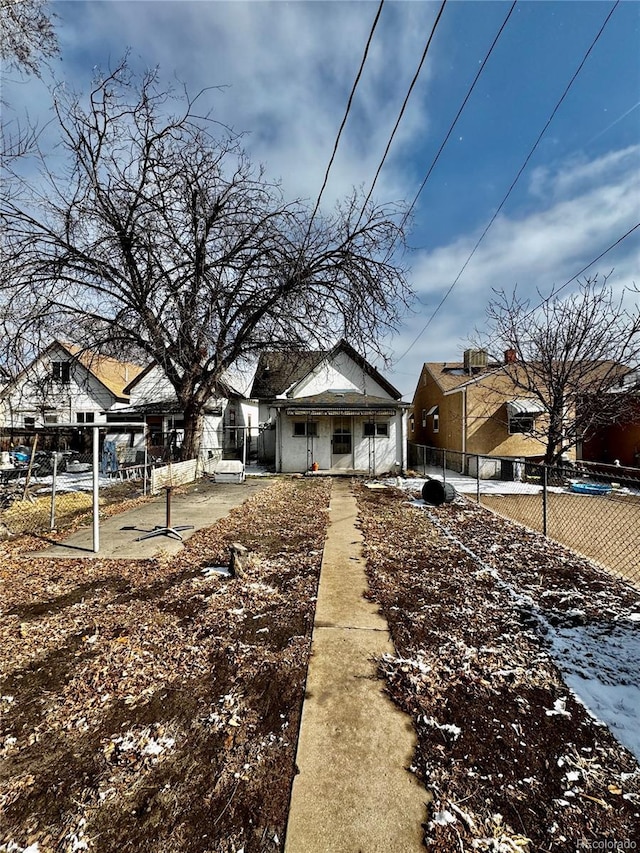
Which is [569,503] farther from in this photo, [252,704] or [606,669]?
[252,704]

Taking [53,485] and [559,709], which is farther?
[53,485]

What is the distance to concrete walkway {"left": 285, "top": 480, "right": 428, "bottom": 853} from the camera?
172cm

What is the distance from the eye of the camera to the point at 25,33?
18.1 ft

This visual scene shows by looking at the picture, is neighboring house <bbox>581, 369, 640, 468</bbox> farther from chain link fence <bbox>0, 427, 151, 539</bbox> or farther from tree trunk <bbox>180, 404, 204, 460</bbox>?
chain link fence <bbox>0, 427, 151, 539</bbox>

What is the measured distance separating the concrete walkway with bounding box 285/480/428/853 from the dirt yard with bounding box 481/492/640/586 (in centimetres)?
439

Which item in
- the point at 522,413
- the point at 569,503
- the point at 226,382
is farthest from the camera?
the point at 226,382

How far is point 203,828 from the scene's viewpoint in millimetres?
1736

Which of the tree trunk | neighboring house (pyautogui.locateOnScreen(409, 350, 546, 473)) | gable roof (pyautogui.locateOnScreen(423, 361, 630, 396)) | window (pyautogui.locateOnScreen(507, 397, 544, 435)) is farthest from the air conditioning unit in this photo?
the tree trunk

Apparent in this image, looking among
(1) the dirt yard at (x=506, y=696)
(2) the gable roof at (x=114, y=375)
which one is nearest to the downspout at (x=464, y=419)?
(1) the dirt yard at (x=506, y=696)

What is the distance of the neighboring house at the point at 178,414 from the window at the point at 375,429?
17.7 feet

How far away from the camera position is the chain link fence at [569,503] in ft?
20.1

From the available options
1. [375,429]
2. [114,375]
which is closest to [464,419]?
[375,429]

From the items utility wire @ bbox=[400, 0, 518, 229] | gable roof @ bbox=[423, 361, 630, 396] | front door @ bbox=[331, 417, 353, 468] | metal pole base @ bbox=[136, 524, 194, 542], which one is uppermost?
utility wire @ bbox=[400, 0, 518, 229]

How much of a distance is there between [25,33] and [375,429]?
14.4 meters
